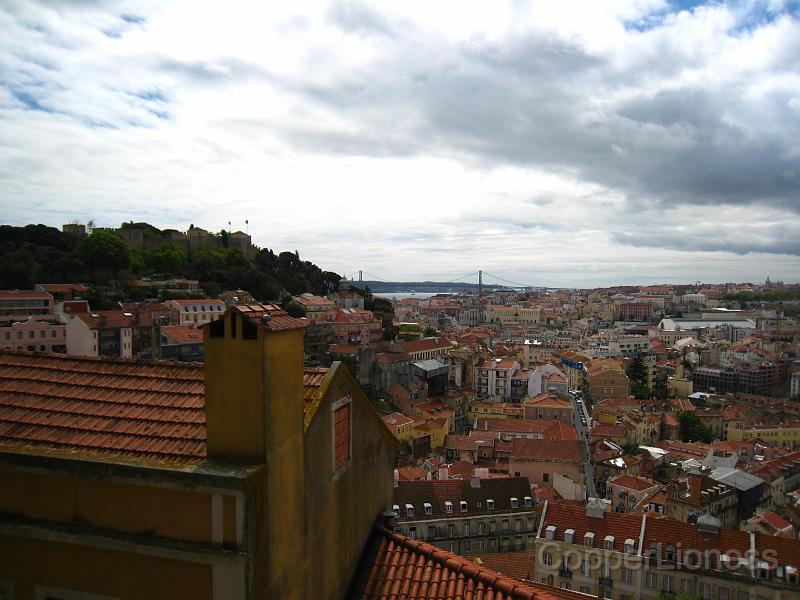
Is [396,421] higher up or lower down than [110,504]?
lower down

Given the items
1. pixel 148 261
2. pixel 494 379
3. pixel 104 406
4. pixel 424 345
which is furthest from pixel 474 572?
pixel 148 261

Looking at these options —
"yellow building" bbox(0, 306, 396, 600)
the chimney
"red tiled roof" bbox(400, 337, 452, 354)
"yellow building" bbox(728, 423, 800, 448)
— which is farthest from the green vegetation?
the chimney

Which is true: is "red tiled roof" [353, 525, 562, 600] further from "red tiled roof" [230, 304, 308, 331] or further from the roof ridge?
"red tiled roof" [230, 304, 308, 331]

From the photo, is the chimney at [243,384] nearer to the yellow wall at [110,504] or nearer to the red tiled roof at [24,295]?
the yellow wall at [110,504]

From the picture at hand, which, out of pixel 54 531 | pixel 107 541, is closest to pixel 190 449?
pixel 107 541

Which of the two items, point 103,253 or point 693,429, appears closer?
point 693,429

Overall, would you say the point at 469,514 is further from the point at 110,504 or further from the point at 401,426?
the point at 110,504
